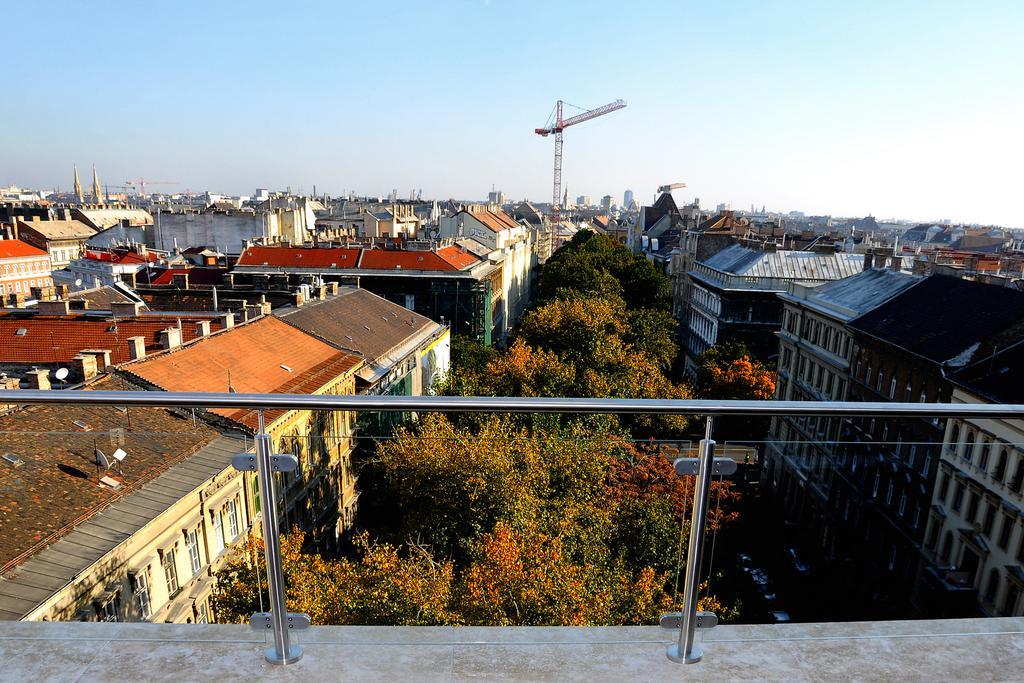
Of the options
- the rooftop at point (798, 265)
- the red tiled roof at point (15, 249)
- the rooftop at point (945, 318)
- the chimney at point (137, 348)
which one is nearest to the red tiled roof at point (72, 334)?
the chimney at point (137, 348)

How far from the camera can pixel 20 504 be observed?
13.2 feet

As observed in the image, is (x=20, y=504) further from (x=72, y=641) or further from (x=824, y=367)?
(x=824, y=367)

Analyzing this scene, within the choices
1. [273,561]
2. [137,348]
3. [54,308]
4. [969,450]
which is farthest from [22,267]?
[969,450]

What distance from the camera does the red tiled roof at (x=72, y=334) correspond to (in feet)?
62.7

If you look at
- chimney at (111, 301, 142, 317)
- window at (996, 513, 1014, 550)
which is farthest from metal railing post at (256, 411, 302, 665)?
chimney at (111, 301, 142, 317)

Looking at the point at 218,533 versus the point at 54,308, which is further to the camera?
the point at 54,308

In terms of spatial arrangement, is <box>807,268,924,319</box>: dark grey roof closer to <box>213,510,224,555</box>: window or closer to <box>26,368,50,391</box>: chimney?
<box>26,368,50,391</box>: chimney

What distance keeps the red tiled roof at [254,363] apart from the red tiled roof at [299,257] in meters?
18.0

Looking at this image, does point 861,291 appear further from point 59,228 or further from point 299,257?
point 59,228

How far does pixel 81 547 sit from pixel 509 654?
10.0 ft

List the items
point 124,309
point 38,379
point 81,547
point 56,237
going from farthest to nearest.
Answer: point 56,237
point 124,309
point 38,379
point 81,547

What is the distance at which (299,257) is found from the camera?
4059 centimetres

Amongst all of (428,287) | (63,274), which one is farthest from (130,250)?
(428,287)

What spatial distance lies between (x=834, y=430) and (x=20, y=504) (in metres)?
4.39
